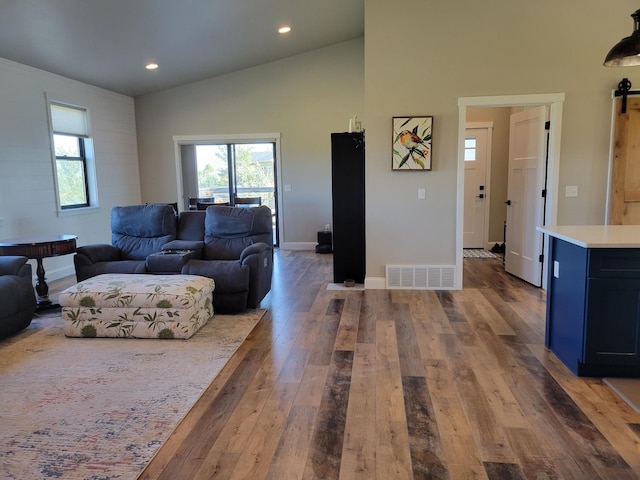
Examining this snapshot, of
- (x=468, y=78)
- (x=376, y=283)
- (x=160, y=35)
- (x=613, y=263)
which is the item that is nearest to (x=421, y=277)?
(x=376, y=283)

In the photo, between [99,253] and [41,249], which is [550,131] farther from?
[41,249]

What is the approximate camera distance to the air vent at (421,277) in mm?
5047

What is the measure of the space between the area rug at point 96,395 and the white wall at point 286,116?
13.6 feet

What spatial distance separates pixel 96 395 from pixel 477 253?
612cm

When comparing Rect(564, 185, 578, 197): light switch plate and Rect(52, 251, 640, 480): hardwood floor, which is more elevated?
Rect(564, 185, 578, 197): light switch plate

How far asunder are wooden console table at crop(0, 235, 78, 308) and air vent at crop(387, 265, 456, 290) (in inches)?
134

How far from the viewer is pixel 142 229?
5.19 meters

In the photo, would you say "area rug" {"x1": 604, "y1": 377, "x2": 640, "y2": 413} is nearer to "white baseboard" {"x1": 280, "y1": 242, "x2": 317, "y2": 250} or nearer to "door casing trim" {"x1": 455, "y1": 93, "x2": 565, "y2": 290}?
"door casing trim" {"x1": 455, "y1": 93, "x2": 565, "y2": 290}

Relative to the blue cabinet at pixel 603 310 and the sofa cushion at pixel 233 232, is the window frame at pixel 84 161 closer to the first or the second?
the sofa cushion at pixel 233 232

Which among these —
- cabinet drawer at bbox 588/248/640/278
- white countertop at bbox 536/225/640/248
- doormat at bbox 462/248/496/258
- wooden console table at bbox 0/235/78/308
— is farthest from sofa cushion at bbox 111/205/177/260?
doormat at bbox 462/248/496/258

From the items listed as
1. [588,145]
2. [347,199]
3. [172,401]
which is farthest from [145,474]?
[588,145]

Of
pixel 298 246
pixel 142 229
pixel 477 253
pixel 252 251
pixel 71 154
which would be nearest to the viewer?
pixel 252 251

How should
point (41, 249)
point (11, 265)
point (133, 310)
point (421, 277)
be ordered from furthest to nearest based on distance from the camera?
point (421, 277)
point (41, 249)
point (11, 265)
point (133, 310)

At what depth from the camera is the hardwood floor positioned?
79.4 inches
